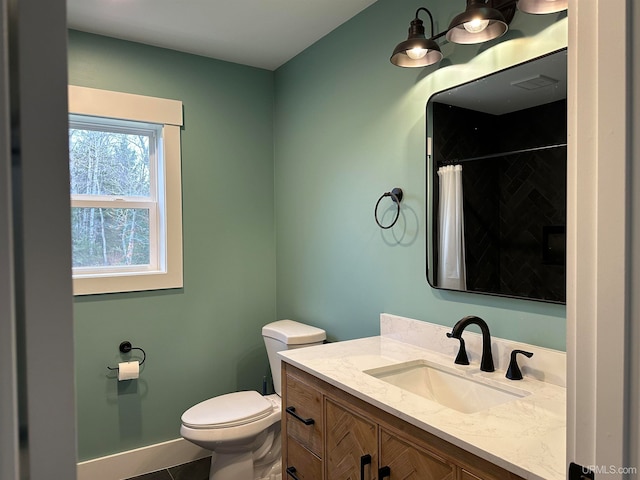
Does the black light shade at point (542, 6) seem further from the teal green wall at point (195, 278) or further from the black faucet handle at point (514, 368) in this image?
the teal green wall at point (195, 278)

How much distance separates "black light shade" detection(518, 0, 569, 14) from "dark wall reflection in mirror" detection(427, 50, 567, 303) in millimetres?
156

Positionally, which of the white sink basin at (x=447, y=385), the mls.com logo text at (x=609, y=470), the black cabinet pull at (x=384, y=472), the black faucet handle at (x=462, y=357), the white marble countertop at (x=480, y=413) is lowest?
the black cabinet pull at (x=384, y=472)

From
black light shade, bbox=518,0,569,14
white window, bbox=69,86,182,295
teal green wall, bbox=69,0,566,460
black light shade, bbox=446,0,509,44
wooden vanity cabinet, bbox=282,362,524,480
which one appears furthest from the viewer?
white window, bbox=69,86,182,295

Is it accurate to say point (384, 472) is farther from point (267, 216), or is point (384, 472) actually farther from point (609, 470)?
point (267, 216)

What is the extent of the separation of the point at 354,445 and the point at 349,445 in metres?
0.03

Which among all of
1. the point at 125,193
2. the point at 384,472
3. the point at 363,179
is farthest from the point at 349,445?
the point at 125,193

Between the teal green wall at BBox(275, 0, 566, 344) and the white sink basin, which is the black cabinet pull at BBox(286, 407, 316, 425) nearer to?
the white sink basin

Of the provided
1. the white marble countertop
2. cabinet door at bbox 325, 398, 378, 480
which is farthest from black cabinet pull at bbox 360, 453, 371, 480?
the white marble countertop

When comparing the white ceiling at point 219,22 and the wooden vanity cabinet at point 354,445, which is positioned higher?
the white ceiling at point 219,22

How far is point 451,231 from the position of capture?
1.95 metres

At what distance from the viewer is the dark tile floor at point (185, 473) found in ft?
8.80

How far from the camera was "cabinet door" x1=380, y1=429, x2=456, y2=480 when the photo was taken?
4.06 ft

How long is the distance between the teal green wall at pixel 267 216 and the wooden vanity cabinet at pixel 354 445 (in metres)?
0.62

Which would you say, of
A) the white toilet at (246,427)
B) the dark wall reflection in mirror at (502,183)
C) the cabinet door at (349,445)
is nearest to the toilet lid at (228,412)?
the white toilet at (246,427)
